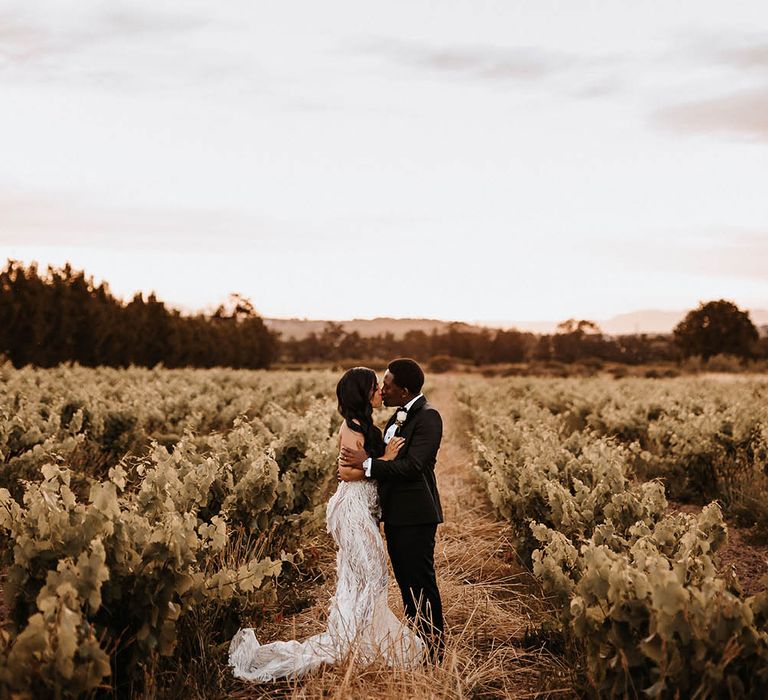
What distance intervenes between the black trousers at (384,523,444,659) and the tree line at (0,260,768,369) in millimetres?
41958

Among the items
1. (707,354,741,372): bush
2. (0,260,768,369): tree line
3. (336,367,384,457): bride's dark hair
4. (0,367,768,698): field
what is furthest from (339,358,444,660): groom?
(707,354,741,372): bush

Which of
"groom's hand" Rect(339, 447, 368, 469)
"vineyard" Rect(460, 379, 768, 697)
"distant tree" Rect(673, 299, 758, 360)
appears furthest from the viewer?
"distant tree" Rect(673, 299, 758, 360)

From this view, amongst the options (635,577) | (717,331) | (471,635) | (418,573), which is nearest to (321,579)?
(471,635)

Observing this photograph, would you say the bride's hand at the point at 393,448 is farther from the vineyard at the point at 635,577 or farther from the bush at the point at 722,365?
the bush at the point at 722,365

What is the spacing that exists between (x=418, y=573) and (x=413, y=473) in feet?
2.07

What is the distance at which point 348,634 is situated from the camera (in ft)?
14.4

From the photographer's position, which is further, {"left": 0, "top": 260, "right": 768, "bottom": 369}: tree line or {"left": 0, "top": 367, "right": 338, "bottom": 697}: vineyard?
{"left": 0, "top": 260, "right": 768, "bottom": 369}: tree line

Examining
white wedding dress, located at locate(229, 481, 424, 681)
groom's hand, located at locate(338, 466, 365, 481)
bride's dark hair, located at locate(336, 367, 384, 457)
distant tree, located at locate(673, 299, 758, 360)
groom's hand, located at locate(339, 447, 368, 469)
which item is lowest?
white wedding dress, located at locate(229, 481, 424, 681)

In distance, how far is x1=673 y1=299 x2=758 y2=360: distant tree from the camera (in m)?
73.1

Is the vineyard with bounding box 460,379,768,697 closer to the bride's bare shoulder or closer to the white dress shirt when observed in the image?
the white dress shirt

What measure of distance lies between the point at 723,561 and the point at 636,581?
480 centimetres

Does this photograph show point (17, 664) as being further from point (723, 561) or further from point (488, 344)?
point (488, 344)

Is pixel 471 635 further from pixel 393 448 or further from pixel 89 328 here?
pixel 89 328

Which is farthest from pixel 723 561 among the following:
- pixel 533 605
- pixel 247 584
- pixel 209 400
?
pixel 209 400
